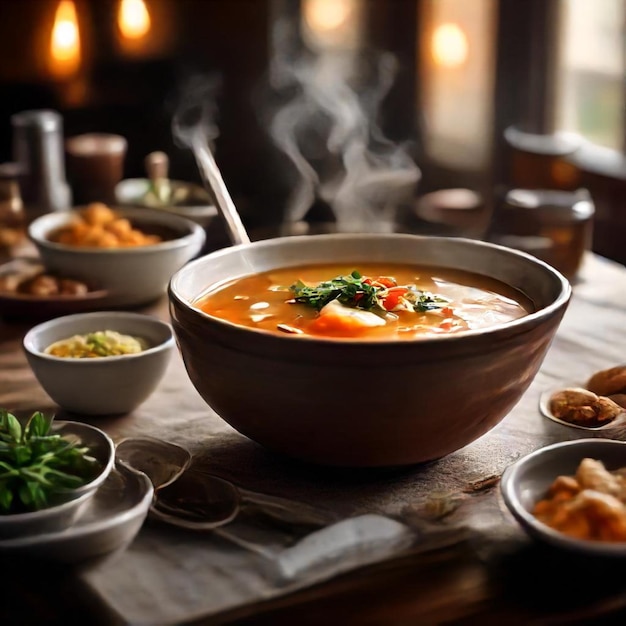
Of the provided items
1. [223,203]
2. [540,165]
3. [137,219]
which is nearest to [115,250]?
[137,219]

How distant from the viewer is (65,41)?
2994 millimetres

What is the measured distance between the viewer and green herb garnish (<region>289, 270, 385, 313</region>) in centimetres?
130

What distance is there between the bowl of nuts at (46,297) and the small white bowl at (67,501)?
2.13ft

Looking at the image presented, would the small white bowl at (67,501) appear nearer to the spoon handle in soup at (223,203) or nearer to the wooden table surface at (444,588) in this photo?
the wooden table surface at (444,588)

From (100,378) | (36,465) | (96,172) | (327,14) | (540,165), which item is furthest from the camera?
(327,14)

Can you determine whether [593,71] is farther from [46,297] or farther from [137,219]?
[46,297]

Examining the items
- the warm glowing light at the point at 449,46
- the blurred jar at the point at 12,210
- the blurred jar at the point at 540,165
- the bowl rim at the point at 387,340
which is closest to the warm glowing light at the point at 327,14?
the warm glowing light at the point at 449,46

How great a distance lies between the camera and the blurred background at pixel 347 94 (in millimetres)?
3000

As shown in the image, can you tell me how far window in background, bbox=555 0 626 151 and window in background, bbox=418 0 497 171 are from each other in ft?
0.99

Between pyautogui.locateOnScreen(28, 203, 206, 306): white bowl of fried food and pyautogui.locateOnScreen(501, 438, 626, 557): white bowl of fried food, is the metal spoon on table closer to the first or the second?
pyautogui.locateOnScreen(501, 438, 626, 557): white bowl of fried food

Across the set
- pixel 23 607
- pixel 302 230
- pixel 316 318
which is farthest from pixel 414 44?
pixel 23 607

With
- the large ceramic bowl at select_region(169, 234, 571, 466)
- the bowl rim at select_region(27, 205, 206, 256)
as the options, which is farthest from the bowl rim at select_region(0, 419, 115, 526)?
the bowl rim at select_region(27, 205, 206, 256)

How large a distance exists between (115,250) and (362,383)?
100cm

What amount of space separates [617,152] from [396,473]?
9.06ft
